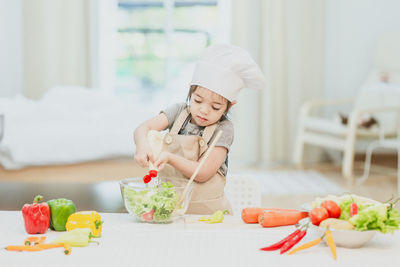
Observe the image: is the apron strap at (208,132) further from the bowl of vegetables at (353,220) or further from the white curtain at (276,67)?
the white curtain at (276,67)

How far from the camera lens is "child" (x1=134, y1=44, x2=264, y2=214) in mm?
1645

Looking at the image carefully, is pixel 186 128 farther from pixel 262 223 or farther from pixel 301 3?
pixel 301 3

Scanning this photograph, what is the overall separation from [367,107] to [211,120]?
3.73 metres

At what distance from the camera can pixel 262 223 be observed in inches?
55.3

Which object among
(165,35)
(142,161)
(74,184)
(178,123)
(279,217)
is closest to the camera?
(279,217)

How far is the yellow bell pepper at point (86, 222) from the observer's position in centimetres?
131

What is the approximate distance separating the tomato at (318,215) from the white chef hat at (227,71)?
504mm

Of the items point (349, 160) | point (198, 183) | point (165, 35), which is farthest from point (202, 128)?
point (165, 35)

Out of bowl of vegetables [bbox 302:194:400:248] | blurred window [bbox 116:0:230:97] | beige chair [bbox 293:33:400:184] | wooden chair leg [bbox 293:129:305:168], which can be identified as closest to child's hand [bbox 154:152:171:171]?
bowl of vegetables [bbox 302:194:400:248]

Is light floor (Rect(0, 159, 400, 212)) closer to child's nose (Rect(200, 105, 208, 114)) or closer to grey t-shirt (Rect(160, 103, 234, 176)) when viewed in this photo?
grey t-shirt (Rect(160, 103, 234, 176))

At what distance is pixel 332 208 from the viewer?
1287 mm

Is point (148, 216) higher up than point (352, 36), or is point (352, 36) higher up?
point (352, 36)

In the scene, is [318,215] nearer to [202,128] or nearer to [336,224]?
[336,224]

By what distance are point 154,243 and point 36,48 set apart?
4640 mm
